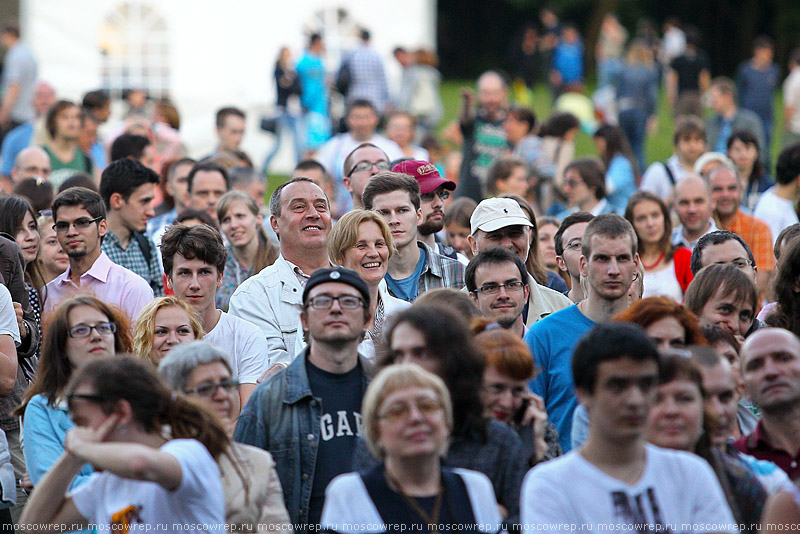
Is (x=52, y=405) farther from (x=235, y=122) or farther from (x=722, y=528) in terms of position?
(x=235, y=122)

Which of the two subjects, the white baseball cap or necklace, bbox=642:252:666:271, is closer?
the white baseball cap

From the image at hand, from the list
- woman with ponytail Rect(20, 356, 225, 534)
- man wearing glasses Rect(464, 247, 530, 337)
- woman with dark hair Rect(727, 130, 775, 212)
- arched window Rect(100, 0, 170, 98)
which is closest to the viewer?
woman with ponytail Rect(20, 356, 225, 534)

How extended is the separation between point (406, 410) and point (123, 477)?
0.96m

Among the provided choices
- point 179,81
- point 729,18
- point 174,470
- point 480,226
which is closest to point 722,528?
point 174,470

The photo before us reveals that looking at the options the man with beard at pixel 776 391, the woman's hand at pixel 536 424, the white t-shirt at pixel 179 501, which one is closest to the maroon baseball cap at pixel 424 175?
the woman's hand at pixel 536 424

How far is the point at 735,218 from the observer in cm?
934

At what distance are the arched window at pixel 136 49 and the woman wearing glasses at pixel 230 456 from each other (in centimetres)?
1711

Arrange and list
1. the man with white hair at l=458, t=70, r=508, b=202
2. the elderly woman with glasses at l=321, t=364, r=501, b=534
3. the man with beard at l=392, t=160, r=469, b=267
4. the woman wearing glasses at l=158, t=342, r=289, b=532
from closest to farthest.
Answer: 1. the elderly woman with glasses at l=321, t=364, r=501, b=534
2. the woman wearing glasses at l=158, t=342, r=289, b=532
3. the man with beard at l=392, t=160, r=469, b=267
4. the man with white hair at l=458, t=70, r=508, b=202

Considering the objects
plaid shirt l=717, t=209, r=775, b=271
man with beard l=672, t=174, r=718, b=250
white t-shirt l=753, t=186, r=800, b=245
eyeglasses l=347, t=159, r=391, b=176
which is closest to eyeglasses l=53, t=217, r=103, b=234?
eyeglasses l=347, t=159, r=391, b=176

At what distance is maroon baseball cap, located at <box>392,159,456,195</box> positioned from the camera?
7781mm

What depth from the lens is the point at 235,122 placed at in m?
12.7

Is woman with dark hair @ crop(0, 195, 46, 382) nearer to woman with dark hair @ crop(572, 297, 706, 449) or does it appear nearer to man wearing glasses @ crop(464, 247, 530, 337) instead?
man wearing glasses @ crop(464, 247, 530, 337)

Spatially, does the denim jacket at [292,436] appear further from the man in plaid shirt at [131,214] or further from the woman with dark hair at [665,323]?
the man in plaid shirt at [131,214]

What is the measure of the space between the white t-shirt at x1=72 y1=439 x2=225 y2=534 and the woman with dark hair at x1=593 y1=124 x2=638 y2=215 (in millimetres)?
8480
